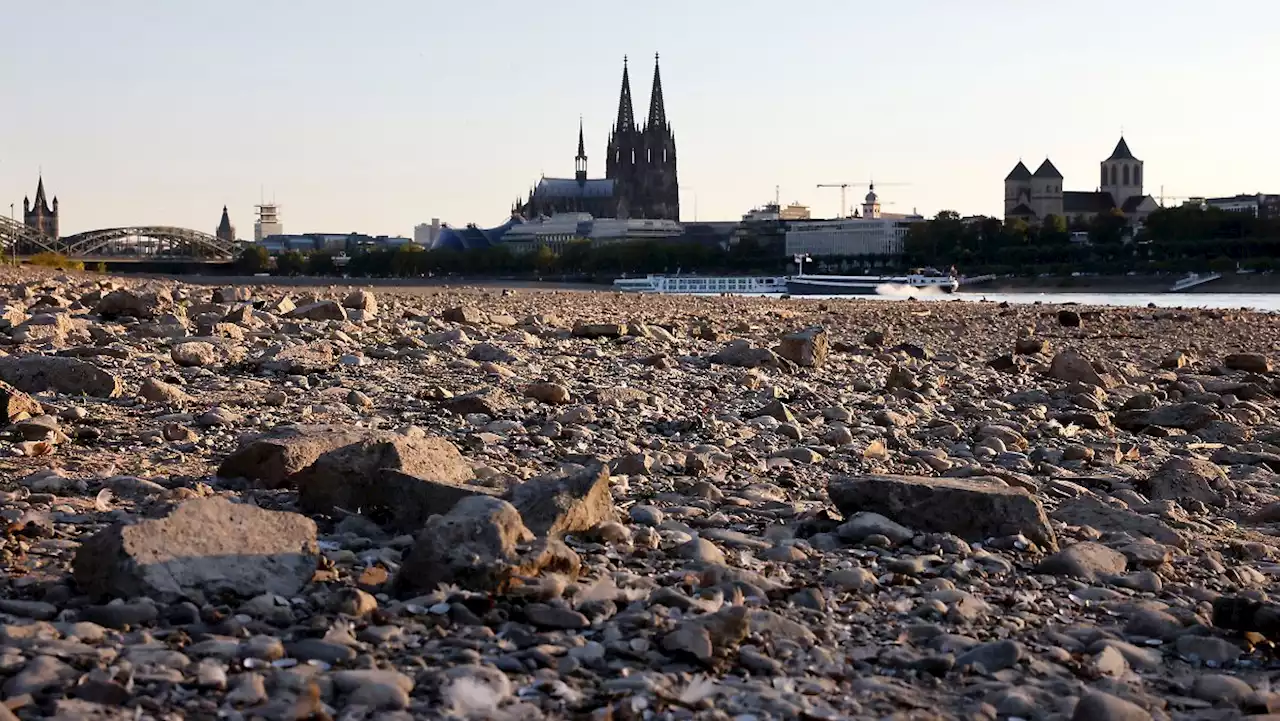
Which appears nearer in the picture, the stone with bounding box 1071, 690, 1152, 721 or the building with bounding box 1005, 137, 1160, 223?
the stone with bounding box 1071, 690, 1152, 721

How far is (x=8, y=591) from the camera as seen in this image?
13.4ft

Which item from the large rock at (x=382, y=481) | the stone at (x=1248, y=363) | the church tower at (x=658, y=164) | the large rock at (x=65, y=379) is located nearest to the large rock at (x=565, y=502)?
the large rock at (x=382, y=481)

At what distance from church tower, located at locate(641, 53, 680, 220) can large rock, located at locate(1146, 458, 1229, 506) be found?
601 ft

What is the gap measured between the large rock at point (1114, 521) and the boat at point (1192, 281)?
275ft

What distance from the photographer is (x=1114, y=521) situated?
5.87 m

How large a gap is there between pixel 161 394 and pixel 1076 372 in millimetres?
7489

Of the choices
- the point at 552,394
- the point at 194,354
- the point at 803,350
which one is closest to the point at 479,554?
the point at 552,394

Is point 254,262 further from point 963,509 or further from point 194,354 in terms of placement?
point 963,509

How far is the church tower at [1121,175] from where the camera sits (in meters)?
185

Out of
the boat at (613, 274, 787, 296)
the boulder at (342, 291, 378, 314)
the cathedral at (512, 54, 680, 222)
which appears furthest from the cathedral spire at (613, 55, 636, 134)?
the boulder at (342, 291, 378, 314)

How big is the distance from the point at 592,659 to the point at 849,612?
2.98 feet

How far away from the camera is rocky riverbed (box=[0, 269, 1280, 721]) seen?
3.55 meters

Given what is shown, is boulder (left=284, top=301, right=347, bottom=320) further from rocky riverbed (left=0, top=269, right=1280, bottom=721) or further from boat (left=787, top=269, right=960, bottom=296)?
boat (left=787, top=269, right=960, bottom=296)

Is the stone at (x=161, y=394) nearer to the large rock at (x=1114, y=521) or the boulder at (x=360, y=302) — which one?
the large rock at (x=1114, y=521)
